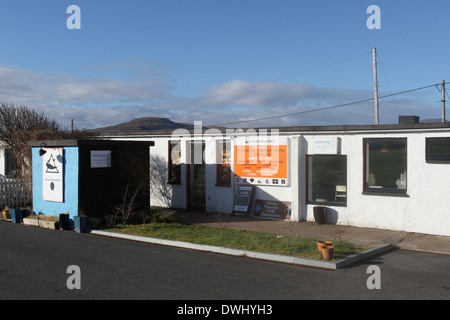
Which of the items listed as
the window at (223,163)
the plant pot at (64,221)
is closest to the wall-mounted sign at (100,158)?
the plant pot at (64,221)

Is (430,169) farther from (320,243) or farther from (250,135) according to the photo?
(250,135)

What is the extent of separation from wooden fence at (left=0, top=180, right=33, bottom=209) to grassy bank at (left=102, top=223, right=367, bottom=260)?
6.29 meters

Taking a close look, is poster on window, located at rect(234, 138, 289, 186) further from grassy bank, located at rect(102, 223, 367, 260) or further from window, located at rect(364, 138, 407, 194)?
grassy bank, located at rect(102, 223, 367, 260)

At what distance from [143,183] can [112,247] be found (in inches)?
179

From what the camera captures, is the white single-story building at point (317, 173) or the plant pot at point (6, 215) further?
the plant pot at point (6, 215)

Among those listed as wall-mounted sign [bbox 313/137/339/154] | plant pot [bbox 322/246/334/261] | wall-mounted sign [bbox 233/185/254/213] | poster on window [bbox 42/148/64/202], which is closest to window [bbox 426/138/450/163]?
wall-mounted sign [bbox 313/137/339/154]

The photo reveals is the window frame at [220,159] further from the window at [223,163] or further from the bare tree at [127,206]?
the bare tree at [127,206]

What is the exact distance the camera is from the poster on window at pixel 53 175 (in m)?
13.2

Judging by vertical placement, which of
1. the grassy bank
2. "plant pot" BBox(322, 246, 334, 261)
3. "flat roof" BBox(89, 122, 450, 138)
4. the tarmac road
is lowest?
the tarmac road

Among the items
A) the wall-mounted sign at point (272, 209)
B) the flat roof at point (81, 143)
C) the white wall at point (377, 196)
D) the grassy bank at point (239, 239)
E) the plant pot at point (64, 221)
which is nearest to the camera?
the grassy bank at point (239, 239)

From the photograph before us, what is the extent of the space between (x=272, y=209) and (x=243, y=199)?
1.17m

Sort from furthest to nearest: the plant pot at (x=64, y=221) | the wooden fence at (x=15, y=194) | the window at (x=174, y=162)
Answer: the window at (x=174, y=162)
the wooden fence at (x=15, y=194)
the plant pot at (x=64, y=221)

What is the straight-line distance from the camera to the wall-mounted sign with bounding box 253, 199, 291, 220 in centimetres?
1377

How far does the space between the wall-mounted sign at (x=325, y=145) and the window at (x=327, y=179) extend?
0.74 feet
